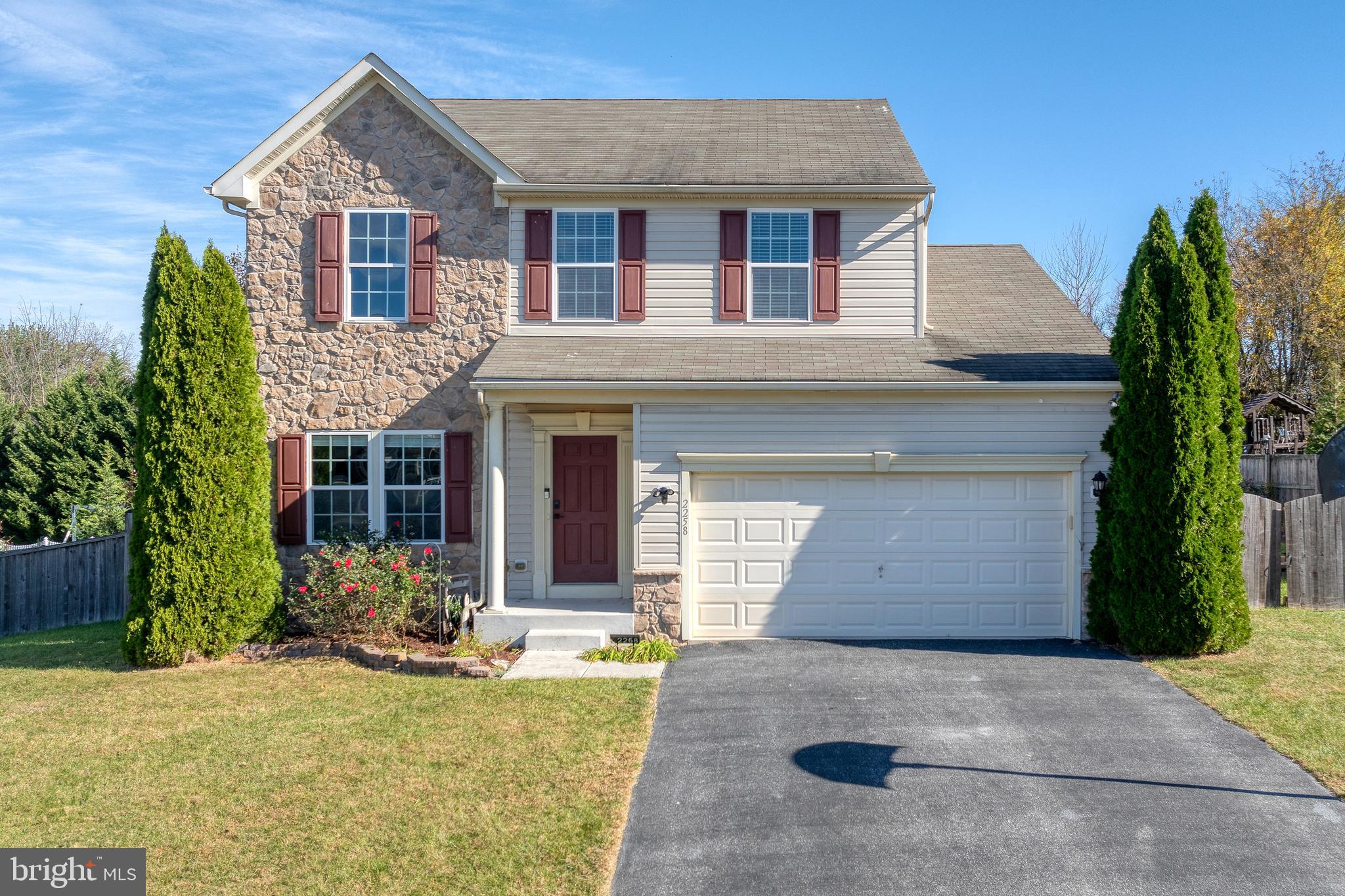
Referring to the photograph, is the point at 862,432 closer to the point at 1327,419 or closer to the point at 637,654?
the point at 637,654

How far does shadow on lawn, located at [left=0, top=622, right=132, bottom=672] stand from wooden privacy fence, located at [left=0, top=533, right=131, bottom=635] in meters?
0.56

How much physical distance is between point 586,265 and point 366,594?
478 centimetres

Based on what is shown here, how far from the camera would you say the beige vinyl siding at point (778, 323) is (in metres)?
11.2

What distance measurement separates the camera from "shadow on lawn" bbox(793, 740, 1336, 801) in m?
5.89

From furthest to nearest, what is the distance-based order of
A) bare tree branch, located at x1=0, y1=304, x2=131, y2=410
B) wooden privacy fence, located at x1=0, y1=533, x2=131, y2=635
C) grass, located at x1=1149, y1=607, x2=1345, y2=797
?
bare tree branch, located at x1=0, y1=304, x2=131, y2=410 < wooden privacy fence, located at x1=0, y1=533, x2=131, y2=635 < grass, located at x1=1149, y1=607, x2=1345, y2=797

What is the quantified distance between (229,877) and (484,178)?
8465mm

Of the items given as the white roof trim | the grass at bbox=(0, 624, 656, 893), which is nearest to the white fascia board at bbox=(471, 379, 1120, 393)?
the white roof trim

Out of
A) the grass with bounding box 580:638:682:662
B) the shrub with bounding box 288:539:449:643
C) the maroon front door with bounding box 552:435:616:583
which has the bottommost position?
the grass with bounding box 580:638:682:662

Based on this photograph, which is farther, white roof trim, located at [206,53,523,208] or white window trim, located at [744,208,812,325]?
white window trim, located at [744,208,812,325]

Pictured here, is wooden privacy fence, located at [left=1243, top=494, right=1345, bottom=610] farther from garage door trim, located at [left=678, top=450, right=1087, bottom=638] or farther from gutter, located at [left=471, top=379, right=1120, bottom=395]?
gutter, located at [left=471, top=379, right=1120, bottom=395]

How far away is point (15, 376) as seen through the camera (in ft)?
114

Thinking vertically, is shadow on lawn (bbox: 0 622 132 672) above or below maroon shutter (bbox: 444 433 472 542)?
below

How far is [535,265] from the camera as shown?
1105 centimetres

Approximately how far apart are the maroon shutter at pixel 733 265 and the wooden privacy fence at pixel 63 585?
9.90 m
